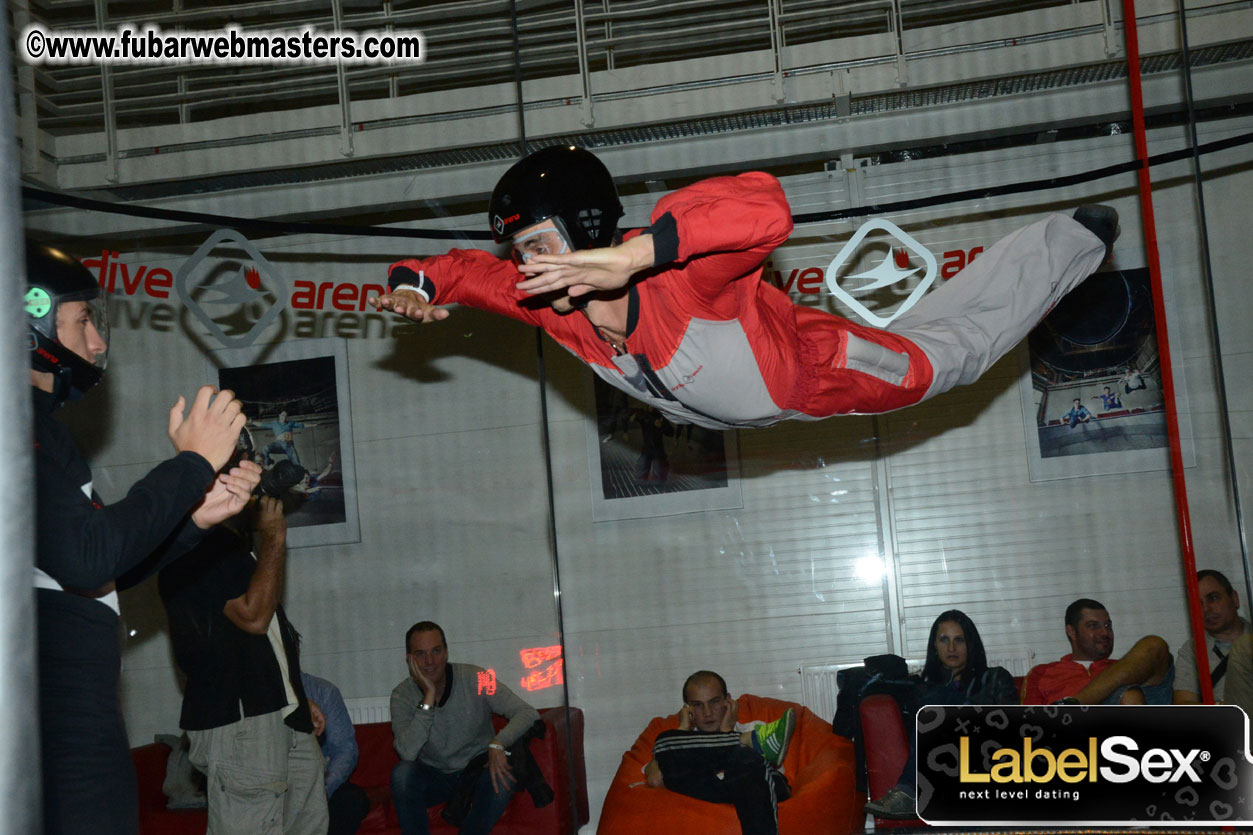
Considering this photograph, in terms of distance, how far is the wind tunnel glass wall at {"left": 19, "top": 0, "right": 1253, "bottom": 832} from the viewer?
132 inches

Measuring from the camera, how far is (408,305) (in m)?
2.11

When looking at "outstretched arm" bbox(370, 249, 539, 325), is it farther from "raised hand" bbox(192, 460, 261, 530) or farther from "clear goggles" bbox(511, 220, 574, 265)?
"raised hand" bbox(192, 460, 261, 530)

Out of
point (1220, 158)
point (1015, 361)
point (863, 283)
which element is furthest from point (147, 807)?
point (1220, 158)

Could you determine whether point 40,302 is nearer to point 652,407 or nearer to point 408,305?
point 408,305

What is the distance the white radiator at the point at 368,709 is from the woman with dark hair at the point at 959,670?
170cm

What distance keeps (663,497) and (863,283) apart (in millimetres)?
1035

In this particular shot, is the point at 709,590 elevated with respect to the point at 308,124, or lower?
lower

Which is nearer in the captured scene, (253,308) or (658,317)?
(658,317)

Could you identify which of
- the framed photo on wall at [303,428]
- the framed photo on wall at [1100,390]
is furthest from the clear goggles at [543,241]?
the framed photo on wall at [1100,390]

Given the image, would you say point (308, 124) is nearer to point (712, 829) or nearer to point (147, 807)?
point (147, 807)

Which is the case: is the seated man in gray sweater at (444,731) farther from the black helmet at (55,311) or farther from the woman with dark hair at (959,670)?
the black helmet at (55,311)

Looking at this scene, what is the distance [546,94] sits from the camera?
347 cm

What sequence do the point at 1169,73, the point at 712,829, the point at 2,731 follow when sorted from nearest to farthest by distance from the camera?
the point at 2,731, the point at 712,829, the point at 1169,73

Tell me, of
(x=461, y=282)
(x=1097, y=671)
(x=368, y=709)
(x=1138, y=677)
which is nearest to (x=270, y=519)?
(x=368, y=709)
